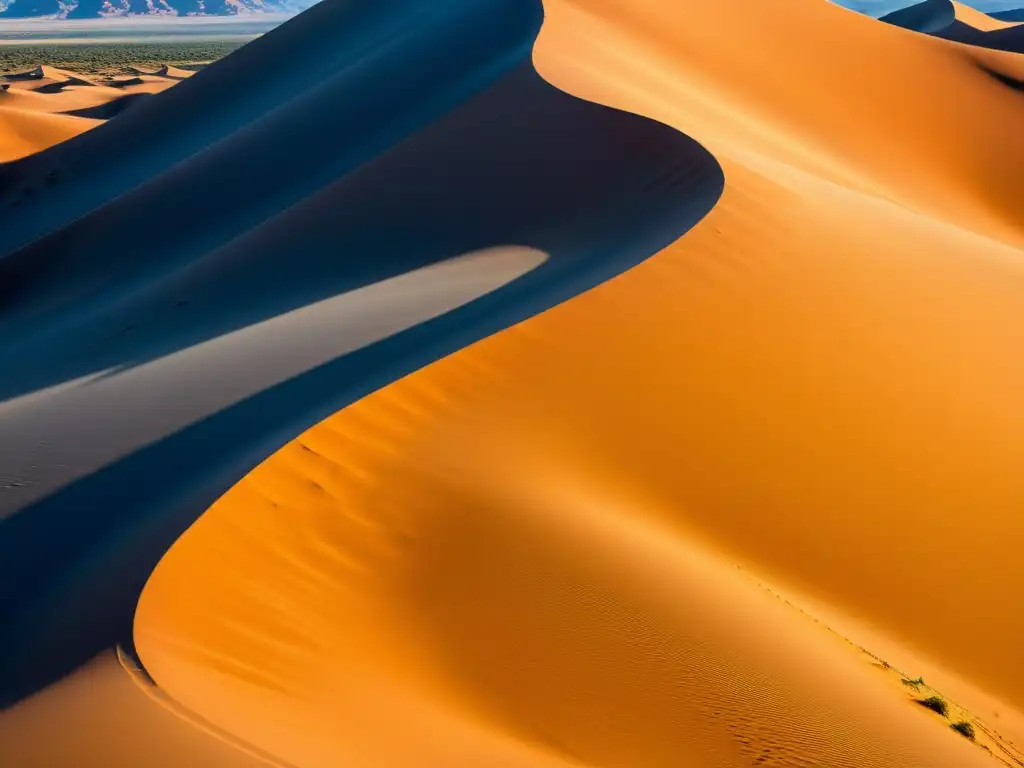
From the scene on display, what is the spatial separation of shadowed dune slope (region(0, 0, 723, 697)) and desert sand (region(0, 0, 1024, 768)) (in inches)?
1.6

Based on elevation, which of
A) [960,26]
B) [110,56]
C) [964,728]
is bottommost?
[110,56]

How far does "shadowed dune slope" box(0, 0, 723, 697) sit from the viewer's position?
4.48 metres

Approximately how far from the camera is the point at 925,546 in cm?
557

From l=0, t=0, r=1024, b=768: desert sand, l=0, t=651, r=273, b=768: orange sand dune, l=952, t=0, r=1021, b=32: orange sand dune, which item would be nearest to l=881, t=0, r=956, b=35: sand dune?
l=952, t=0, r=1021, b=32: orange sand dune

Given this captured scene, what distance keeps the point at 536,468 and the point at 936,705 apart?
2.23 m

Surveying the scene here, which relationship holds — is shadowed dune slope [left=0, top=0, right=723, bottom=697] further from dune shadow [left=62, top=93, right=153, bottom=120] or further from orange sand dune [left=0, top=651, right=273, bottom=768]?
dune shadow [left=62, top=93, right=153, bottom=120]

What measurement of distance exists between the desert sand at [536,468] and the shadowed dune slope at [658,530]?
2 centimetres

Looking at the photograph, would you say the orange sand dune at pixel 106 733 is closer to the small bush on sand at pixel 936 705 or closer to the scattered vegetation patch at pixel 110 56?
the small bush on sand at pixel 936 705

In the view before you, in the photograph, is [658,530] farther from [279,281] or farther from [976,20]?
[976,20]

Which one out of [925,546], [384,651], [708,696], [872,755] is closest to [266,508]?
[384,651]

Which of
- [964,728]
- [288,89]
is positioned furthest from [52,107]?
[964,728]

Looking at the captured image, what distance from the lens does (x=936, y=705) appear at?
4434 millimetres

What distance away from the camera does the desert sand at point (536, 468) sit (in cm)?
366

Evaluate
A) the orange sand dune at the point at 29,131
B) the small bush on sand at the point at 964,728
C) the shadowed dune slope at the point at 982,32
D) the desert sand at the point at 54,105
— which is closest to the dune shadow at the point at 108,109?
the desert sand at the point at 54,105
